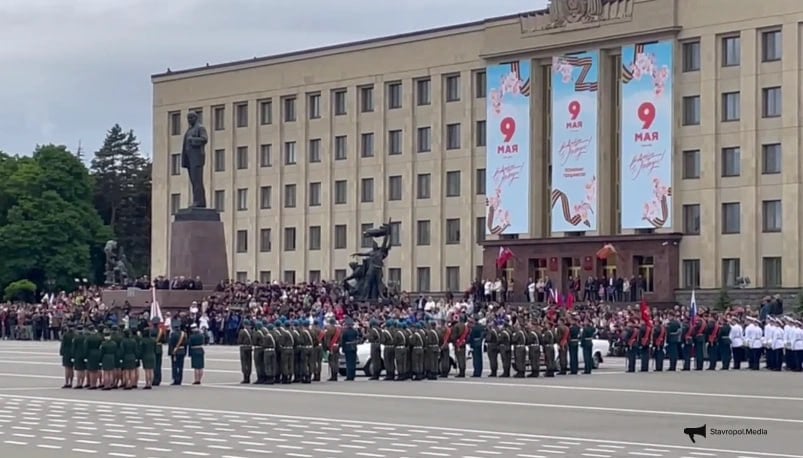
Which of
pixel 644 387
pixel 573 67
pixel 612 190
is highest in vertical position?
pixel 573 67

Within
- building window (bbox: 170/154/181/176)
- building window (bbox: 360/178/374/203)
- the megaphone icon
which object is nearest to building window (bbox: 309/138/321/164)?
building window (bbox: 360/178/374/203)

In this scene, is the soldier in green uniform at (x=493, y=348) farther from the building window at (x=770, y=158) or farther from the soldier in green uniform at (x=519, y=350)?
the building window at (x=770, y=158)

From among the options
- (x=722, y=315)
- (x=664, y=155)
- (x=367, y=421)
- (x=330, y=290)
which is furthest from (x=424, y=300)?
(x=367, y=421)

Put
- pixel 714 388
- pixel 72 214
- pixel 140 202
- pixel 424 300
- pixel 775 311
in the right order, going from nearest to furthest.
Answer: pixel 714 388 → pixel 775 311 → pixel 424 300 → pixel 72 214 → pixel 140 202

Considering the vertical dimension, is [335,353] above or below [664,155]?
below

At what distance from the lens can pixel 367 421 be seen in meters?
25.8

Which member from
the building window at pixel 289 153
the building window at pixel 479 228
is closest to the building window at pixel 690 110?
the building window at pixel 479 228

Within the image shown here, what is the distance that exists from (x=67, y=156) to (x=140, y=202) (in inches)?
716

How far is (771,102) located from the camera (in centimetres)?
6612

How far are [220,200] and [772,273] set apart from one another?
34461 millimetres

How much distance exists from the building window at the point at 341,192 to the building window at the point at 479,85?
9.94m

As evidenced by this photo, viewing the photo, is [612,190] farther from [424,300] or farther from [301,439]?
[301,439]

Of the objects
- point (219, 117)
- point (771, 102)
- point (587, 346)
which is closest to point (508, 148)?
point (771, 102)

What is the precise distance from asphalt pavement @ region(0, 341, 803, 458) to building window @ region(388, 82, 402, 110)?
43.4 metres
